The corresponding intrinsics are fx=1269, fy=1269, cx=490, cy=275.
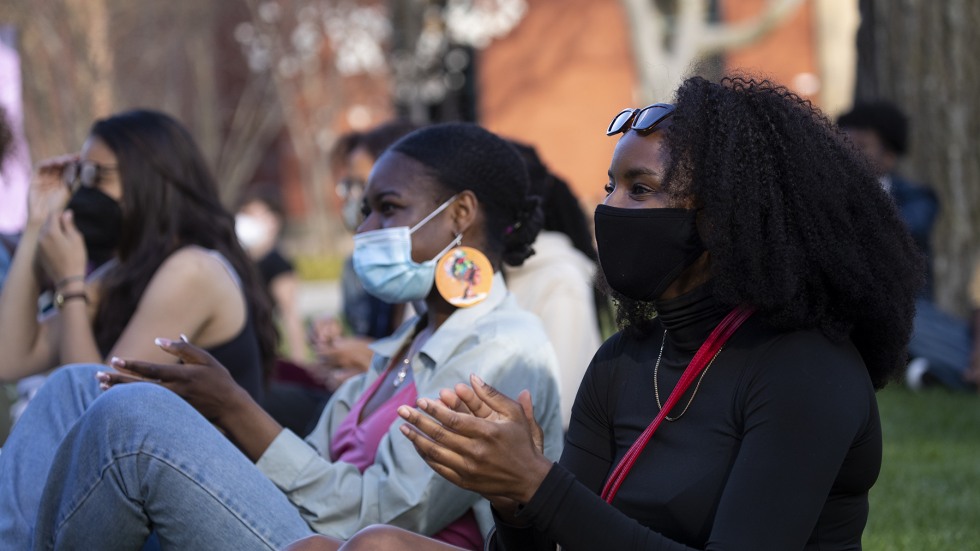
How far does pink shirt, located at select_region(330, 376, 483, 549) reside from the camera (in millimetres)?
3307

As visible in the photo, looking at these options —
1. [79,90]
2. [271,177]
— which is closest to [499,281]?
[79,90]

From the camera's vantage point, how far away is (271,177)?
2897 cm

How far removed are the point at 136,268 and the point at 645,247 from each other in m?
2.42

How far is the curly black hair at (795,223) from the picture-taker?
2.44 meters

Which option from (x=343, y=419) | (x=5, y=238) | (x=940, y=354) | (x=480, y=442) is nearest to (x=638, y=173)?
(x=480, y=442)

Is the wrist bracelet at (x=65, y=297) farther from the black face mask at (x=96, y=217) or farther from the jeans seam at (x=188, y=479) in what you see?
the jeans seam at (x=188, y=479)

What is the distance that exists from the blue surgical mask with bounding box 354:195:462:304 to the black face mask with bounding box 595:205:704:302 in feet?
3.40

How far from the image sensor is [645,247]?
2609 millimetres

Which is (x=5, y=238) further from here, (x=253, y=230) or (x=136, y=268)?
(x=253, y=230)

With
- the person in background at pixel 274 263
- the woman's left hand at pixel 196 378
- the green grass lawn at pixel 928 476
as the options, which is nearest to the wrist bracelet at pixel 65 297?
the woman's left hand at pixel 196 378

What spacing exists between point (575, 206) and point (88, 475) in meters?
2.63

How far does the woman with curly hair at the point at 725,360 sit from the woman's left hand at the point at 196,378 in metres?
0.96

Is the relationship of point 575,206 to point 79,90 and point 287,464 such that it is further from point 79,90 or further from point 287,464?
point 79,90

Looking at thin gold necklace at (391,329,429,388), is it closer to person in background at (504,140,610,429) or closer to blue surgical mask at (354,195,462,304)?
blue surgical mask at (354,195,462,304)
